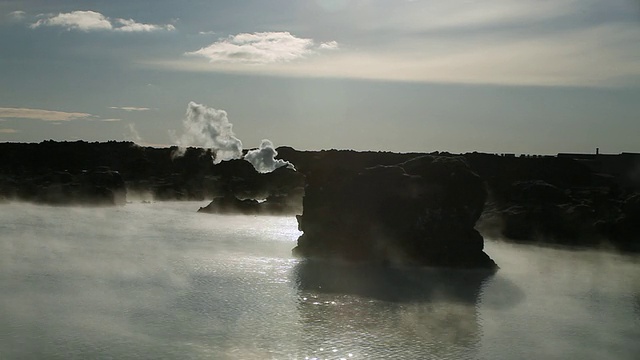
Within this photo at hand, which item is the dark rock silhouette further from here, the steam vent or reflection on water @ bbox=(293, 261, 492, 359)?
reflection on water @ bbox=(293, 261, 492, 359)

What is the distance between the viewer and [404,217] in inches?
1962

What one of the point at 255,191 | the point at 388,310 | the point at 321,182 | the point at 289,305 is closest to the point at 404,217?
the point at 321,182

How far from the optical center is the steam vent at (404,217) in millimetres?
Answer: 49688

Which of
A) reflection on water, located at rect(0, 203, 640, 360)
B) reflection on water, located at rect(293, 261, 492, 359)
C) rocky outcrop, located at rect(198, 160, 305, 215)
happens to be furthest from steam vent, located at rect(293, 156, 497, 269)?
rocky outcrop, located at rect(198, 160, 305, 215)

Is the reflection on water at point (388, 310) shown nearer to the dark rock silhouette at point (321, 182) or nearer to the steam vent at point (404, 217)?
the steam vent at point (404, 217)

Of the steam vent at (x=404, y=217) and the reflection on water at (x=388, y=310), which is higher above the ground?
the steam vent at (x=404, y=217)

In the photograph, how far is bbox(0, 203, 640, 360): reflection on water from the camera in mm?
26609

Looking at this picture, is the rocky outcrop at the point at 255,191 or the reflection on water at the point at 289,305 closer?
the reflection on water at the point at 289,305

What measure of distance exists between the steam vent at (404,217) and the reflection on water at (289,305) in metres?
2.68

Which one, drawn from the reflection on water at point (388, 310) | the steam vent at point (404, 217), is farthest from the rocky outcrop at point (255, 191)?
the reflection on water at point (388, 310)

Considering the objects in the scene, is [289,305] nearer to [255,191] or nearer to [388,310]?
[388,310]

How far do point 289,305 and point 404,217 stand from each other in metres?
18.6

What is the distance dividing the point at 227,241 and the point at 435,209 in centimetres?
2272

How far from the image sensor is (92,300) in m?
34.1
